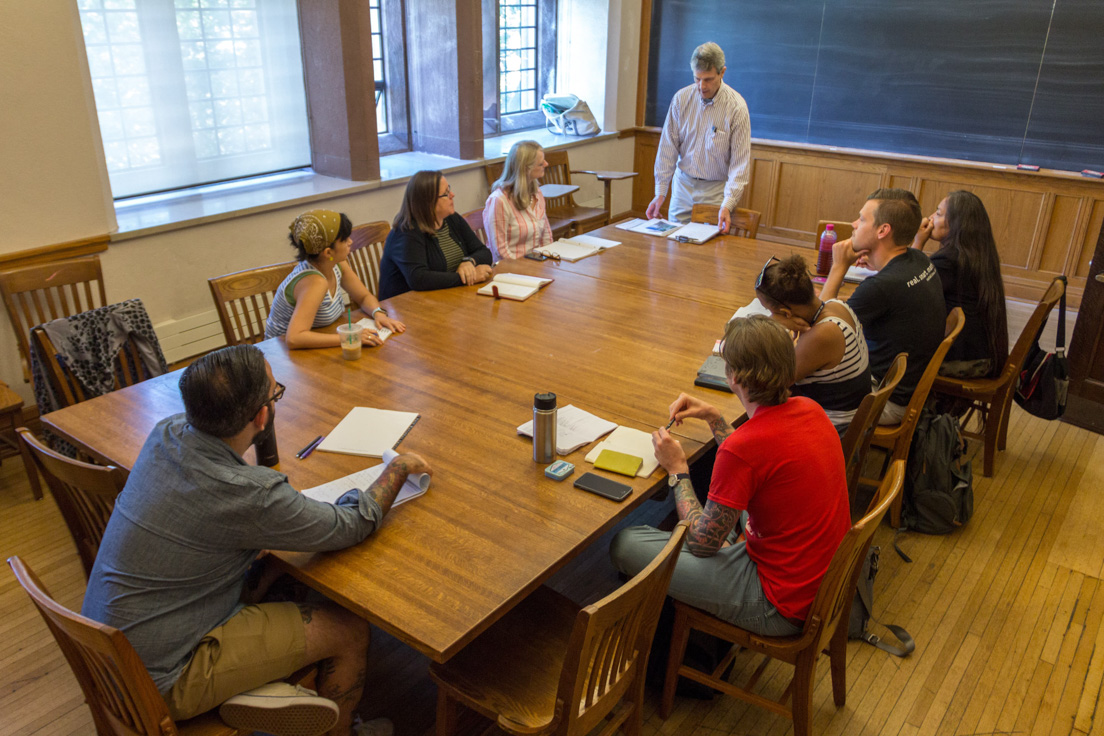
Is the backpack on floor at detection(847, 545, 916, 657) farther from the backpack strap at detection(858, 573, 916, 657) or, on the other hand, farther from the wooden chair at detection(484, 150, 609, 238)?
the wooden chair at detection(484, 150, 609, 238)

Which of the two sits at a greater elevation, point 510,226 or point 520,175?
point 520,175

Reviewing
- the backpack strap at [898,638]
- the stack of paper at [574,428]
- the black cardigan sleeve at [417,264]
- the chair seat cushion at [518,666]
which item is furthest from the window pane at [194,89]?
the backpack strap at [898,638]

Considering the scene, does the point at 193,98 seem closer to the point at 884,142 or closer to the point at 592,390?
the point at 592,390

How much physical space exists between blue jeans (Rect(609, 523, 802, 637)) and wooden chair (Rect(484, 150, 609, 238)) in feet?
12.3

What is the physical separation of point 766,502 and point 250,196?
387 centimetres

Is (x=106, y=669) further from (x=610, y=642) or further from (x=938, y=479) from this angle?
(x=938, y=479)

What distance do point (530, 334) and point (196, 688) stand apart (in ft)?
5.96

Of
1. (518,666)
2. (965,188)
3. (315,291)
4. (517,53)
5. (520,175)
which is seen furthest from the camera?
(517,53)

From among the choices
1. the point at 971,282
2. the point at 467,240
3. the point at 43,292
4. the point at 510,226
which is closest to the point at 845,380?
the point at 971,282

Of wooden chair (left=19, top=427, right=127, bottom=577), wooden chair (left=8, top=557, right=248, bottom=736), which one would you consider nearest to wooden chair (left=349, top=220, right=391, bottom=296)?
wooden chair (left=19, top=427, right=127, bottom=577)

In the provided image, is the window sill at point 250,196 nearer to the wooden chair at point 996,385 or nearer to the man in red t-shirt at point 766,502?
the man in red t-shirt at point 766,502

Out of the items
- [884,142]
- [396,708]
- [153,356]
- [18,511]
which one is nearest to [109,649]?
[396,708]

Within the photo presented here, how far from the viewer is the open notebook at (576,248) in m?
4.26

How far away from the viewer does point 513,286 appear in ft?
12.3
